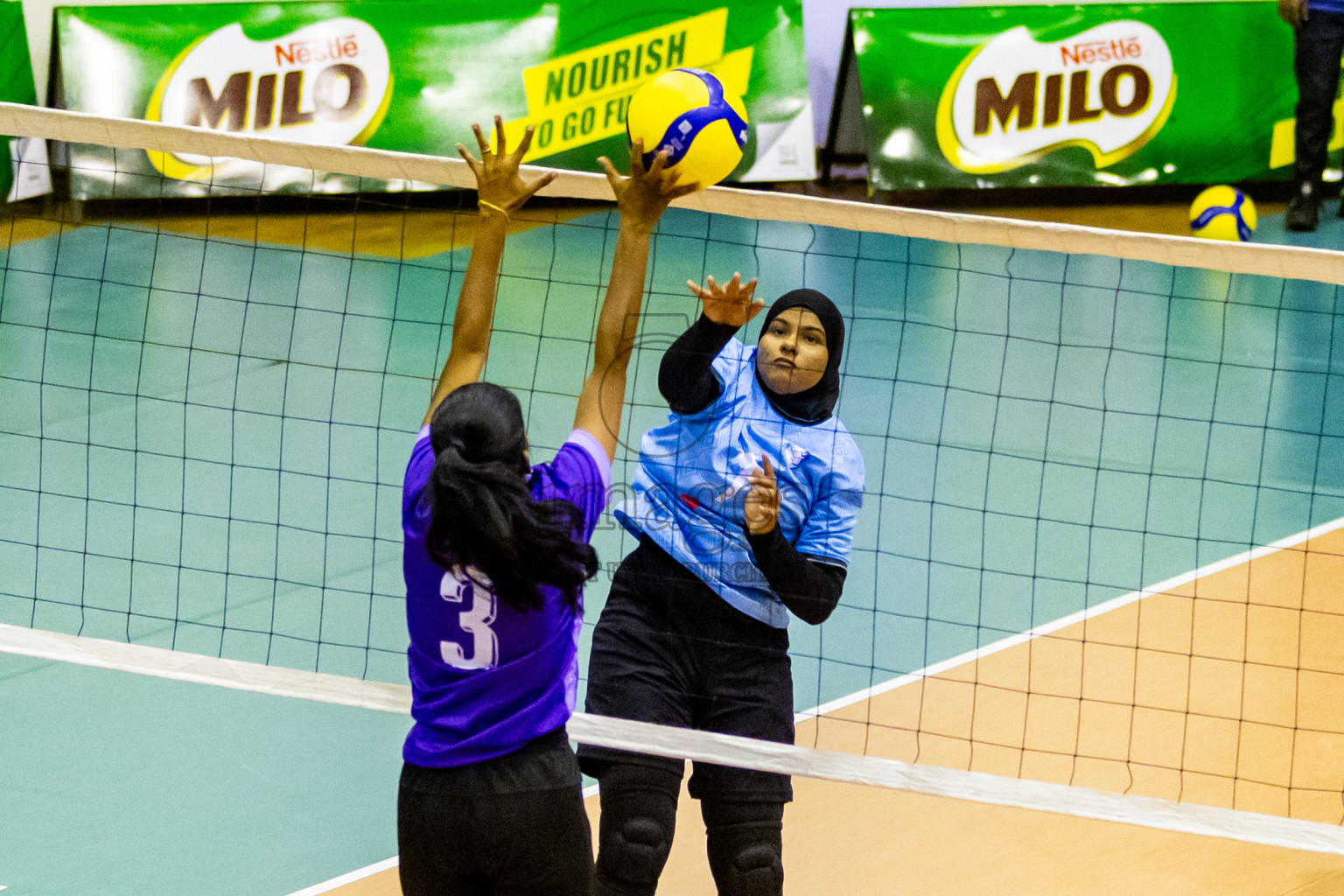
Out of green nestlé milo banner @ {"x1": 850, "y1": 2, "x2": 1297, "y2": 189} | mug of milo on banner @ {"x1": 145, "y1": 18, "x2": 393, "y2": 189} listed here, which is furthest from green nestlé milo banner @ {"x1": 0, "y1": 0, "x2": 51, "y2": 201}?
green nestlé milo banner @ {"x1": 850, "y1": 2, "x2": 1297, "y2": 189}

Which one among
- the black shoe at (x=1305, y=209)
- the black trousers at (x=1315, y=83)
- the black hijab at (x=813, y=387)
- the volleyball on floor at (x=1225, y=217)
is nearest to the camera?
the black hijab at (x=813, y=387)

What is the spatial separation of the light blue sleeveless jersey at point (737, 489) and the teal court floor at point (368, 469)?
4.88ft

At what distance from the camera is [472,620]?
2.60 metres

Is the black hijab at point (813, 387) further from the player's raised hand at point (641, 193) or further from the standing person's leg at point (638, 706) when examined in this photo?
the player's raised hand at point (641, 193)

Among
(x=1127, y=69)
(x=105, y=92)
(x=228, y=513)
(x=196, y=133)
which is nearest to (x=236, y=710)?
(x=228, y=513)

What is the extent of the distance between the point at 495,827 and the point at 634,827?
77 centimetres

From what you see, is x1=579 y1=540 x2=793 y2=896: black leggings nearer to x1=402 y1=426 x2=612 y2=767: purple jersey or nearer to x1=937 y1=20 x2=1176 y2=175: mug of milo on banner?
x1=402 y1=426 x2=612 y2=767: purple jersey

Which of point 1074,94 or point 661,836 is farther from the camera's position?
point 1074,94

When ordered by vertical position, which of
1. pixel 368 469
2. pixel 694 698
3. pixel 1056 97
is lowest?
pixel 694 698

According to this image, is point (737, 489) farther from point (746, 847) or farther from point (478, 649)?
point (478, 649)

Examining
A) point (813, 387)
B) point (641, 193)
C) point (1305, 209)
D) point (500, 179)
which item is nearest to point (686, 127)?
point (641, 193)

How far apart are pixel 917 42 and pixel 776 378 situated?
8694 mm

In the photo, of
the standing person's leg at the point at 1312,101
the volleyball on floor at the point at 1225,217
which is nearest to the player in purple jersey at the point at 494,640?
the volleyball on floor at the point at 1225,217

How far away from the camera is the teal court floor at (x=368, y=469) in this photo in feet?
15.0
